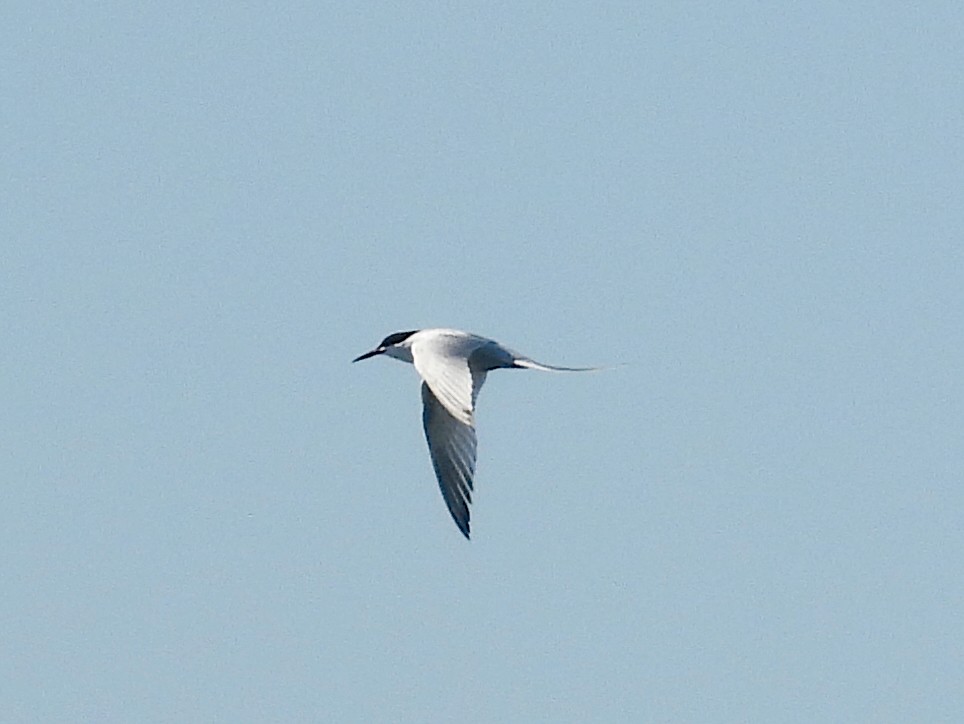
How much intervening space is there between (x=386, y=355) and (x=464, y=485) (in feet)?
6.82

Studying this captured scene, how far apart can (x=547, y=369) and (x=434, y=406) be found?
1698 millimetres

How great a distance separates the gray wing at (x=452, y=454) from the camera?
2934 cm

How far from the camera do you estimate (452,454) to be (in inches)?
1165

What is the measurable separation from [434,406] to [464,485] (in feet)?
3.45

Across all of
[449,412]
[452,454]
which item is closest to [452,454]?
[452,454]

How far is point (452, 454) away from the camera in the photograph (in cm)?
2959

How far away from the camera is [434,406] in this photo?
29891 mm

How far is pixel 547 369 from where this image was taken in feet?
94.7

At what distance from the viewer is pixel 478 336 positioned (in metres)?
29.2

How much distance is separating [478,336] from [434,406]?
→ 1.15m

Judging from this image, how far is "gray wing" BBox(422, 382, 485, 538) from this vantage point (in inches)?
1155

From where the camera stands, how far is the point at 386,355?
30578mm

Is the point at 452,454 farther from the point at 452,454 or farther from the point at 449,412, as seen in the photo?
the point at 449,412

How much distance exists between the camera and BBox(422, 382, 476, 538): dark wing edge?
96.3 ft
